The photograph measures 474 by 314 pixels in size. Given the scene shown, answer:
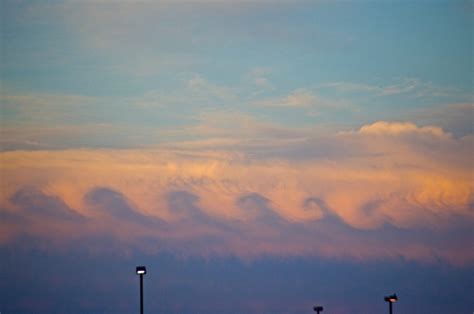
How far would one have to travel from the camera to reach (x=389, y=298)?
6319 cm

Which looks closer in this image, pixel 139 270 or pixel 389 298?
pixel 139 270

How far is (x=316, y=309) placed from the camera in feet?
228

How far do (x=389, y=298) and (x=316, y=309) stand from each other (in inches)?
290

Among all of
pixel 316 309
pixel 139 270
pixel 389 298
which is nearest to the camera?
pixel 139 270

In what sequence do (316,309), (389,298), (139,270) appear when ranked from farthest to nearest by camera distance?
(316,309), (389,298), (139,270)

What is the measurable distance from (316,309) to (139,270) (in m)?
17.6

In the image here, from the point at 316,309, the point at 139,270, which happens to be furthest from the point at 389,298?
the point at 139,270

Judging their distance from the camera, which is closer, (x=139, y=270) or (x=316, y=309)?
(x=139, y=270)

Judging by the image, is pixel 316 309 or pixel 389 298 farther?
pixel 316 309

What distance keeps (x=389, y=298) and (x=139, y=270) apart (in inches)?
624

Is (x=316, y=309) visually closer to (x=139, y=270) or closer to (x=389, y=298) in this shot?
(x=389, y=298)

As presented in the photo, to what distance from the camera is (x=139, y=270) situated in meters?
55.2
